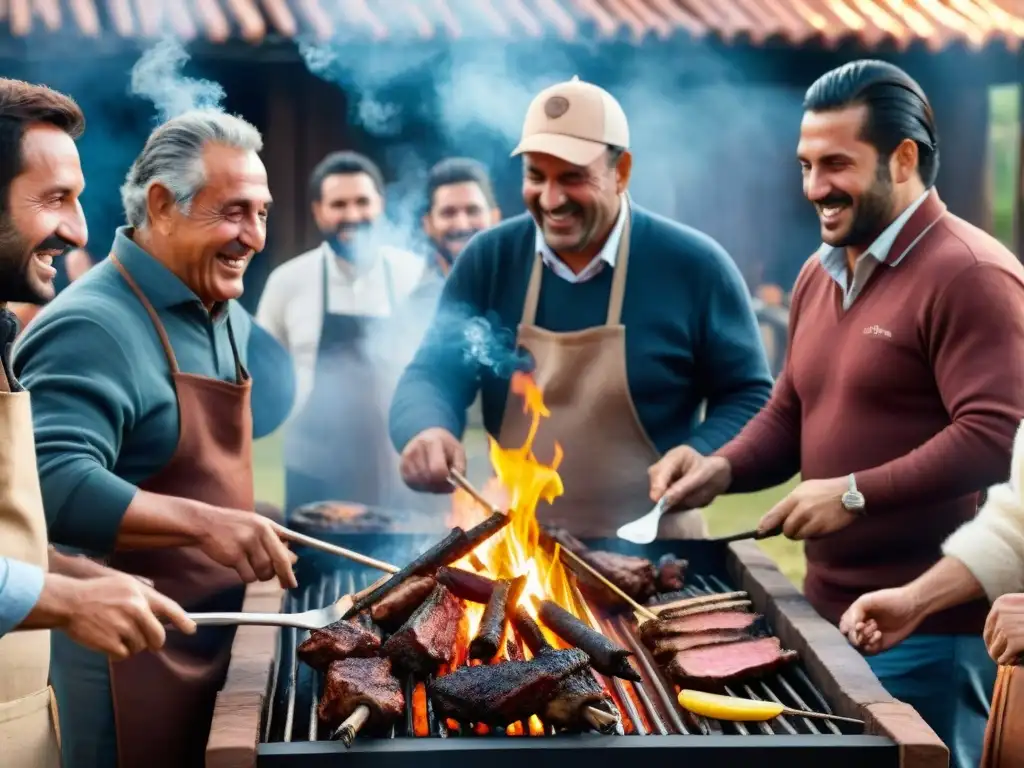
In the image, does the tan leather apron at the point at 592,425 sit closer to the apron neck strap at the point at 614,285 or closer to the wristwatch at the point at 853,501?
the apron neck strap at the point at 614,285

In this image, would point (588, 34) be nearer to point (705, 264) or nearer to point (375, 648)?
point (705, 264)

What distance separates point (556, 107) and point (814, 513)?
6.33 ft

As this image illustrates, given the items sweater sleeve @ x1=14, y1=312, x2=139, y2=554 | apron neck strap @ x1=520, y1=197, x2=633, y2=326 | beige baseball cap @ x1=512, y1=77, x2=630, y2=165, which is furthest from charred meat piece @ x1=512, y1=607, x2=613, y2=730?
beige baseball cap @ x1=512, y1=77, x2=630, y2=165

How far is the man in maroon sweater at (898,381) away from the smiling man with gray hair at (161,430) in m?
1.59

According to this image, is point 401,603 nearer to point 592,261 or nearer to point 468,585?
point 468,585

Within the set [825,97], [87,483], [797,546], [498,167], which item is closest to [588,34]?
[498,167]

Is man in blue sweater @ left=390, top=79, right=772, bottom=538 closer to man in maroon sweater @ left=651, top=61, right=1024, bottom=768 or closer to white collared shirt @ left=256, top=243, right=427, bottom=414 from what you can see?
man in maroon sweater @ left=651, top=61, right=1024, bottom=768

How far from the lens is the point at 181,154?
3617 mm

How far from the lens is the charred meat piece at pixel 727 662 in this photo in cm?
305

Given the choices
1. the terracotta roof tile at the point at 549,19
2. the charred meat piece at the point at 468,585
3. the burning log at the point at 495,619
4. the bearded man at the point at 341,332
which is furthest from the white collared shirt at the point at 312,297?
the burning log at the point at 495,619

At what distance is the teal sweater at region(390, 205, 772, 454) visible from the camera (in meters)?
4.77

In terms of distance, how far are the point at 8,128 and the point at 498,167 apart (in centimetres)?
911

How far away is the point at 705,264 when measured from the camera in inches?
189

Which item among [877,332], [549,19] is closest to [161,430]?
[877,332]
